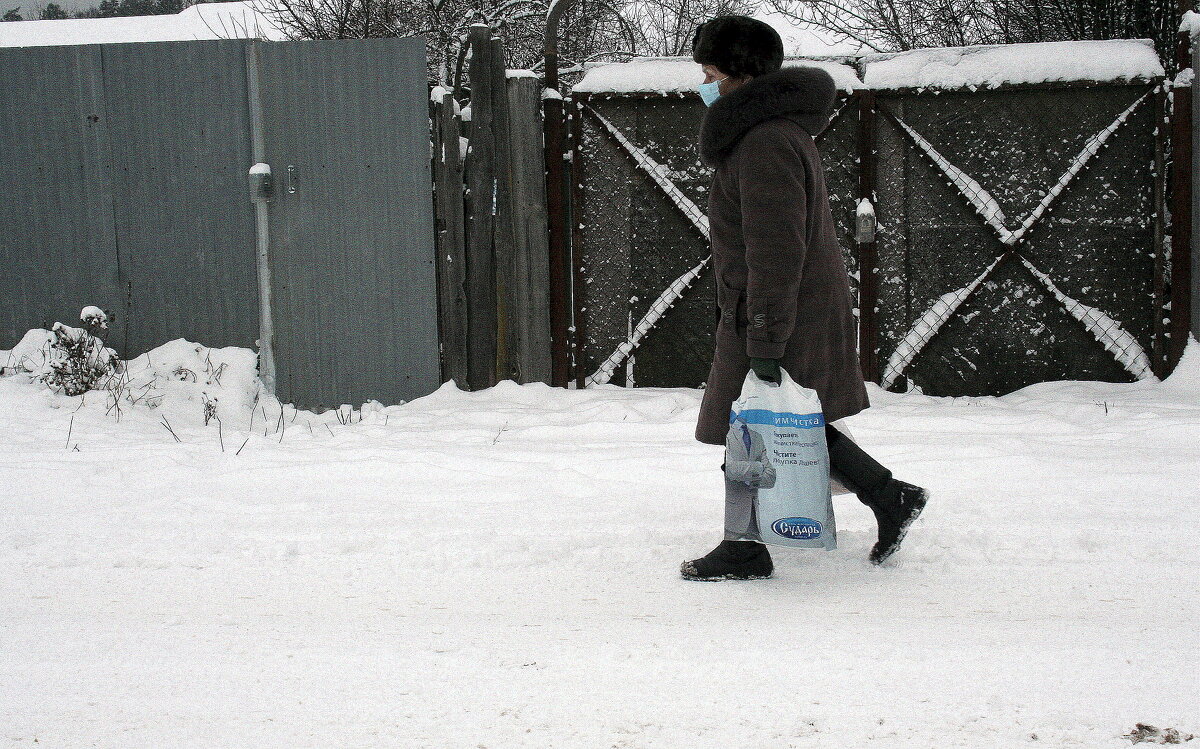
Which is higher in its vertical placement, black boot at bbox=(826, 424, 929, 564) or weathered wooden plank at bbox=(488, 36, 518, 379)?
weathered wooden plank at bbox=(488, 36, 518, 379)

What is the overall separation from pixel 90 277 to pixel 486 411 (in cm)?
272

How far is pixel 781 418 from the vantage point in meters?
2.84

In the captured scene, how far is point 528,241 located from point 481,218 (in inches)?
14.2

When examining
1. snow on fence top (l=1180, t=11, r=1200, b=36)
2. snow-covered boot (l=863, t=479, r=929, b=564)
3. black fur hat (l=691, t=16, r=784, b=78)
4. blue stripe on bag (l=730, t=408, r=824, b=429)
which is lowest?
snow-covered boot (l=863, t=479, r=929, b=564)

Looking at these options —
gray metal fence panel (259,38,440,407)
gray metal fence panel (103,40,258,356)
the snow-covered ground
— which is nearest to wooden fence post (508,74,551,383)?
gray metal fence panel (259,38,440,407)

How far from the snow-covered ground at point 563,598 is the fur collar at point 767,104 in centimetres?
142

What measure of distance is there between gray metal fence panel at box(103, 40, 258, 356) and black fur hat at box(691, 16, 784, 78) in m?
3.97

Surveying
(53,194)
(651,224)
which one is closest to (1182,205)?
(651,224)

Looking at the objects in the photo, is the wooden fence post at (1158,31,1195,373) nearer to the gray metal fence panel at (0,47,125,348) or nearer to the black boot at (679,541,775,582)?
the black boot at (679,541,775,582)

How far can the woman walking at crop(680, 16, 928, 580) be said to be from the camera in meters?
2.80

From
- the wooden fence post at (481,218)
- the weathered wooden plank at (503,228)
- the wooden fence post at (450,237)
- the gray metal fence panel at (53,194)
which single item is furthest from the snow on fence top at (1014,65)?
the gray metal fence panel at (53,194)

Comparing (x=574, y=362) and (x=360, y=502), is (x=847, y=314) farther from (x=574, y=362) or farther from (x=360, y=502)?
(x=574, y=362)

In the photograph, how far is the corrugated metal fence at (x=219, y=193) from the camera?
233 inches

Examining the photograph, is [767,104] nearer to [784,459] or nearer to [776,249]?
[776,249]
